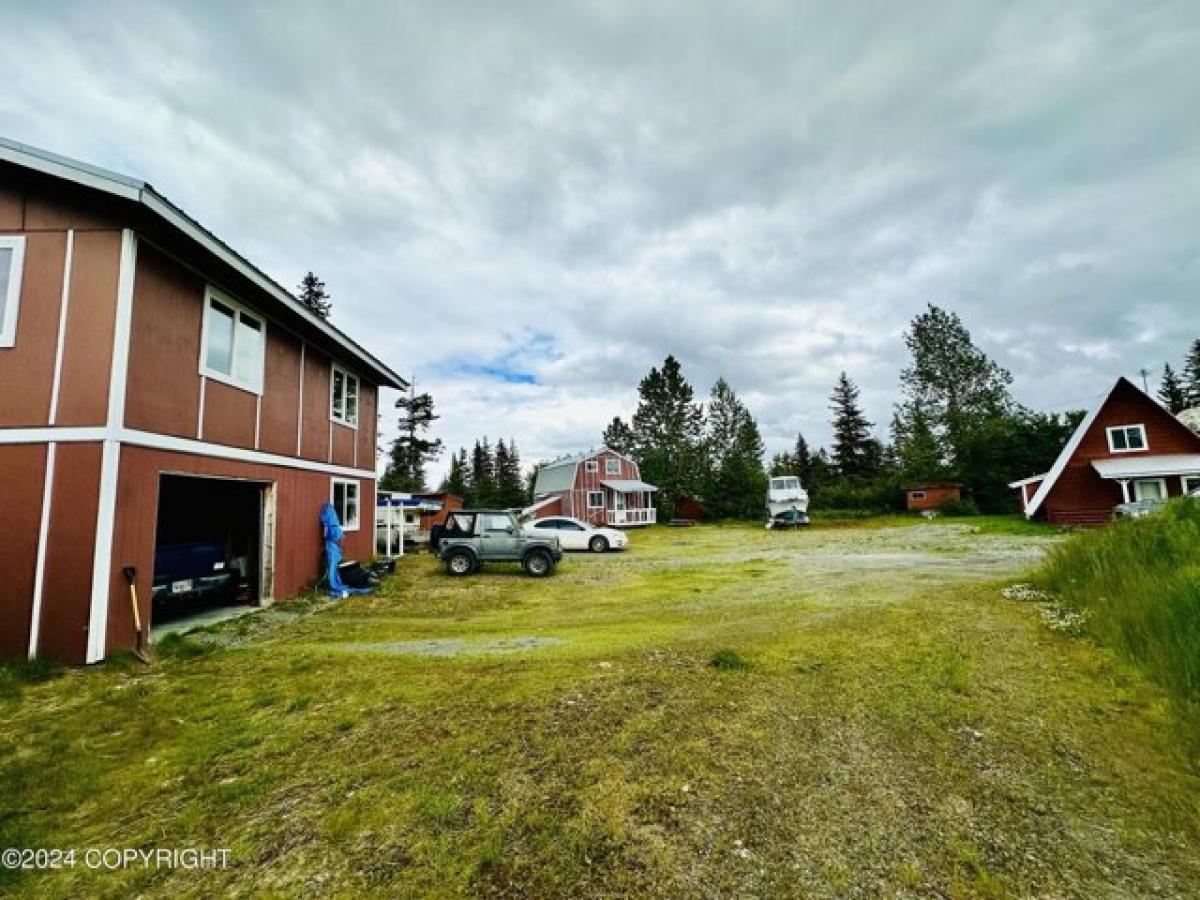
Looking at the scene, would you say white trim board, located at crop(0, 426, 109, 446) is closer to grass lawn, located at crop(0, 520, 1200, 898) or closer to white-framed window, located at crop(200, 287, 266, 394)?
white-framed window, located at crop(200, 287, 266, 394)

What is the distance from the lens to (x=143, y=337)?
23.7 feet

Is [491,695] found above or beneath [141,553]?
beneath

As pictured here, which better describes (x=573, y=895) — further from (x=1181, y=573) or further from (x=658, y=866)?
(x=1181, y=573)

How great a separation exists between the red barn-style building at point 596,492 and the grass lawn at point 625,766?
28184 millimetres

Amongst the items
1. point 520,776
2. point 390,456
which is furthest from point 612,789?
point 390,456

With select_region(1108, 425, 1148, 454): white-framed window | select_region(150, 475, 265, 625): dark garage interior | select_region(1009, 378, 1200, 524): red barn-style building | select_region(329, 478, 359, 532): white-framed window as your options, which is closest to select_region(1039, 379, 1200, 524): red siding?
select_region(1009, 378, 1200, 524): red barn-style building

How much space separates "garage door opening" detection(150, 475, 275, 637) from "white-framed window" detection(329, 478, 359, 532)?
65.1 inches

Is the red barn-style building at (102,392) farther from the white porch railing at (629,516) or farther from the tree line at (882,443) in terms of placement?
the tree line at (882,443)

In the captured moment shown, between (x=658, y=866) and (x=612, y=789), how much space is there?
28.5 inches

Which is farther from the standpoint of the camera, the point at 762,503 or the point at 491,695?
the point at 762,503

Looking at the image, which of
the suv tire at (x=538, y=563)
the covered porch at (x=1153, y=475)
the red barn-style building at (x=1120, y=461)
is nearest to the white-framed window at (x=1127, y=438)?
the red barn-style building at (x=1120, y=461)

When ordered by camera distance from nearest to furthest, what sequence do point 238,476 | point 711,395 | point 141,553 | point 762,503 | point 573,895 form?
point 573,895
point 141,553
point 238,476
point 762,503
point 711,395

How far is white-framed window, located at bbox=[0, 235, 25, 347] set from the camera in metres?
6.83

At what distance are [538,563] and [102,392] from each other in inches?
377
